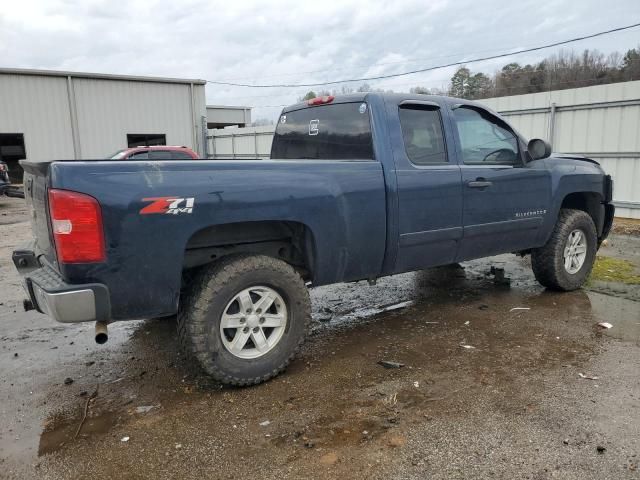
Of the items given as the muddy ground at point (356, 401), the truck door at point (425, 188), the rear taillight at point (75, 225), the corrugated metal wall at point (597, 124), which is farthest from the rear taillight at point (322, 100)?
the corrugated metal wall at point (597, 124)

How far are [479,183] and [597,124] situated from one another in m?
7.54

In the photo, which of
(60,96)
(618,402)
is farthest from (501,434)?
(60,96)

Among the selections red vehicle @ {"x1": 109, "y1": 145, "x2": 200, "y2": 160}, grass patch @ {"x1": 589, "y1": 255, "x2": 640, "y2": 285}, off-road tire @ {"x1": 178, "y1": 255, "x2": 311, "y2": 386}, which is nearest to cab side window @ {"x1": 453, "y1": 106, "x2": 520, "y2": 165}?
off-road tire @ {"x1": 178, "y1": 255, "x2": 311, "y2": 386}

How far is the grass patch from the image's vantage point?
249 inches

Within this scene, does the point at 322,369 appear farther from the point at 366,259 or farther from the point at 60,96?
the point at 60,96

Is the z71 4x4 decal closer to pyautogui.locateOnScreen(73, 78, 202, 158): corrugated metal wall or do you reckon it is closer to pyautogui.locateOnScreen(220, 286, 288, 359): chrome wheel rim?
pyautogui.locateOnScreen(220, 286, 288, 359): chrome wheel rim

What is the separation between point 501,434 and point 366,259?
62.0 inches

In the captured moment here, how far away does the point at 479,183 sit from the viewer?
182 inches

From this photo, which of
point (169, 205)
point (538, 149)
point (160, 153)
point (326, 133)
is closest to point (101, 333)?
point (169, 205)

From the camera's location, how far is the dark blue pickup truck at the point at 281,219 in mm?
2957

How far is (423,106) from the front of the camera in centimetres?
449

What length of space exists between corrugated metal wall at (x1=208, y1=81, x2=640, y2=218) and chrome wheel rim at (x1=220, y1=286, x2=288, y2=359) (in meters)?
9.29

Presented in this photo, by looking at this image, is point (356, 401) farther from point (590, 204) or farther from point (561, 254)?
point (590, 204)

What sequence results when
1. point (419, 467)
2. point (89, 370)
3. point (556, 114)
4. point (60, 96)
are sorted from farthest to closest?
point (60, 96) → point (556, 114) → point (89, 370) → point (419, 467)
